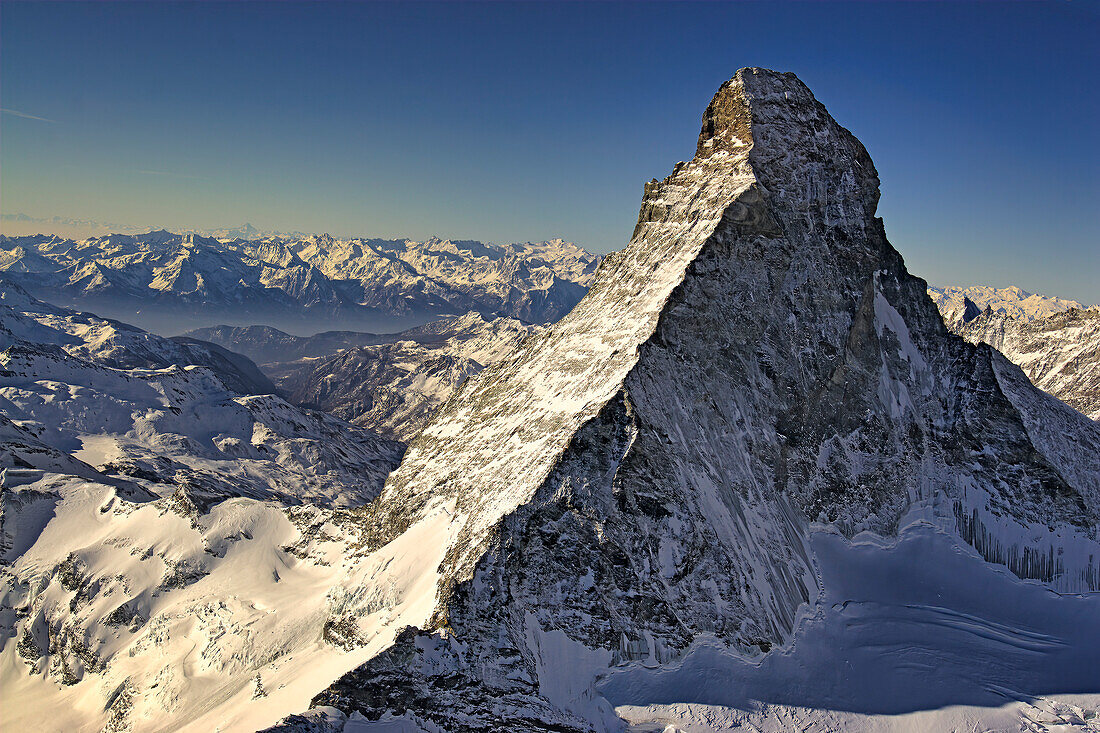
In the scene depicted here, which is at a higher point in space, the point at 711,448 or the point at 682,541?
the point at 711,448

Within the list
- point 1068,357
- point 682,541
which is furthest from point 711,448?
point 1068,357

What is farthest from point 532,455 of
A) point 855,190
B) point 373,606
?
point 855,190

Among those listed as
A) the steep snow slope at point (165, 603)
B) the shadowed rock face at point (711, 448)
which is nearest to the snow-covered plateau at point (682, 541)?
the shadowed rock face at point (711, 448)

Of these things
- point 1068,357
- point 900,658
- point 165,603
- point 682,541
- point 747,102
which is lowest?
point 165,603

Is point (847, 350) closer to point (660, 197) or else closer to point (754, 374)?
point (754, 374)

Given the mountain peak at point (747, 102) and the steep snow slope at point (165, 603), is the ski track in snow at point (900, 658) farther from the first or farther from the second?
the mountain peak at point (747, 102)

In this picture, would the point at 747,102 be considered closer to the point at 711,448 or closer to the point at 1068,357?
the point at 711,448
